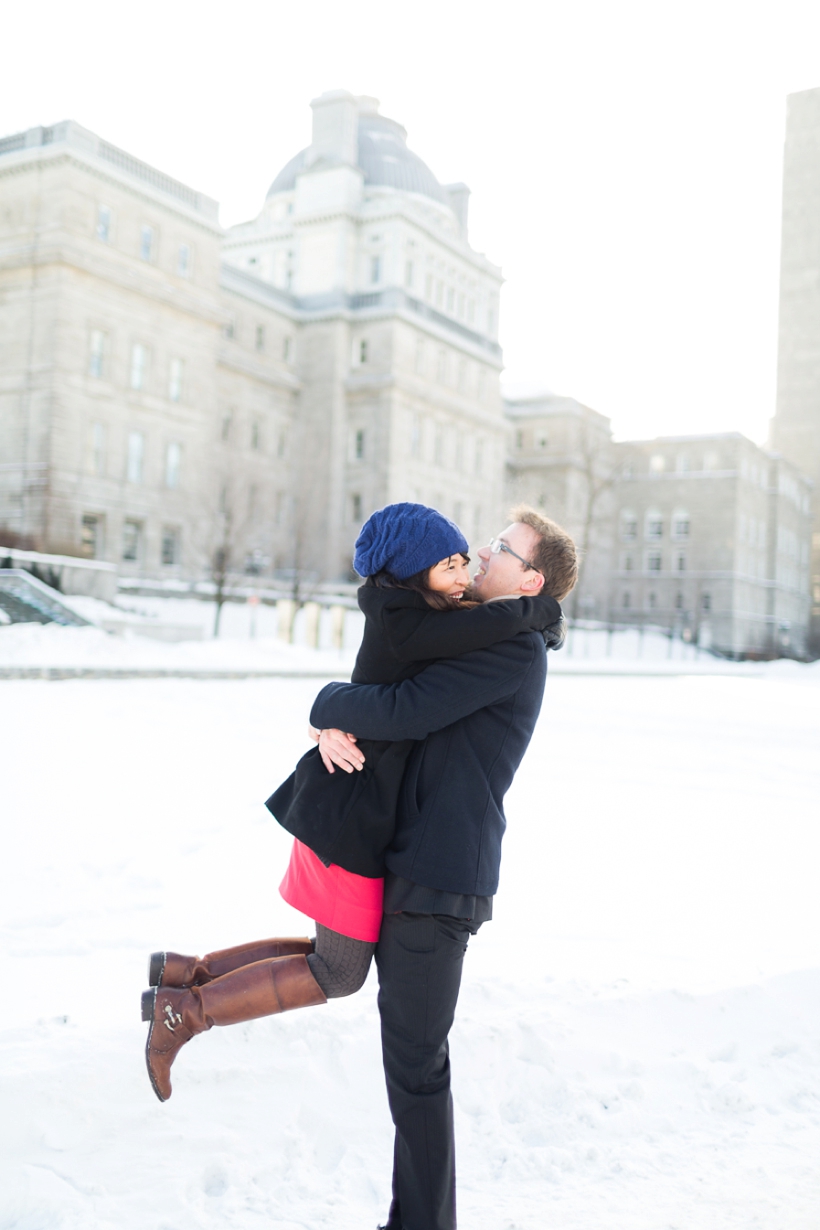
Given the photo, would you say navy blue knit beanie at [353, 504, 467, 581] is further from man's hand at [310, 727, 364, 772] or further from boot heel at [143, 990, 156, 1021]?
boot heel at [143, 990, 156, 1021]

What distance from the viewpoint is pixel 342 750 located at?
2.59 meters

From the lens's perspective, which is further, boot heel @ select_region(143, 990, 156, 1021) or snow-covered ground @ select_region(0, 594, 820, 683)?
snow-covered ground @ select_region(0, 594, 820, 683)

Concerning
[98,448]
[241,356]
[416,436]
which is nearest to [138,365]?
[98,448]

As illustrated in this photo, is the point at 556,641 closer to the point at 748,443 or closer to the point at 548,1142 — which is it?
the point at 548,1142

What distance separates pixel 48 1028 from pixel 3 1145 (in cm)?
70

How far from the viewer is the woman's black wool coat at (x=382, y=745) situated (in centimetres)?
257

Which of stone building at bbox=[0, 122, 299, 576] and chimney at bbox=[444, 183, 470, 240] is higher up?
chimney at bbox=[444, 183, 470, 240]

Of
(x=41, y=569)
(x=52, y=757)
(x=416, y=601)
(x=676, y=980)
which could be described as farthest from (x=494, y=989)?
(x=41, y=569)

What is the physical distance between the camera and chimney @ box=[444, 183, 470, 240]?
2648 inches

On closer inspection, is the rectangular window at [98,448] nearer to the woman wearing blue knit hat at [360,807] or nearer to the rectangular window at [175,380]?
the rectangular window at [175,380]

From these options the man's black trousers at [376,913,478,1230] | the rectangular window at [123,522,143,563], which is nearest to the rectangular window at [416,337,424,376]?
the rectangular window at [123,522,143,563]

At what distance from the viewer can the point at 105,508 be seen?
39.2m

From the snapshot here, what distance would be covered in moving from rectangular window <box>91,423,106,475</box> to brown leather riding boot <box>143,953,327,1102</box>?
3870cm

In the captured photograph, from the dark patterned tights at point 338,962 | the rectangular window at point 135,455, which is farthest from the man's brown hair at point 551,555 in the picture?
the rectangular window at point 135,455
